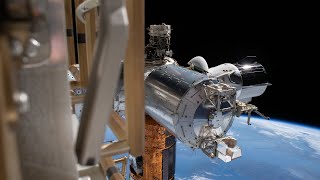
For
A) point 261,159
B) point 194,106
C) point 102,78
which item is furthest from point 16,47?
point 261,159

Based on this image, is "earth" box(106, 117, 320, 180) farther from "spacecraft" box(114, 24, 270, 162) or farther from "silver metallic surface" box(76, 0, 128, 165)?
"silver metallic surface" box(76, 0, 128, 165)

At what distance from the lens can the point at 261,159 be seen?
19.4m

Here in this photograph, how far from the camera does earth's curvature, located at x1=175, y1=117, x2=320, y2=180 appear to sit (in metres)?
17.2

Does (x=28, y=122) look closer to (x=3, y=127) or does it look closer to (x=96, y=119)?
(x=96, y=119)

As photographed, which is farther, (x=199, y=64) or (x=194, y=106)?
(x=199, y=64)

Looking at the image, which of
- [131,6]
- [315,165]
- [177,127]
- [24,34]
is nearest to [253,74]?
[177,127]

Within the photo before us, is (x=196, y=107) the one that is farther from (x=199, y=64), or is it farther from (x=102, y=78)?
(x=102, y=78)

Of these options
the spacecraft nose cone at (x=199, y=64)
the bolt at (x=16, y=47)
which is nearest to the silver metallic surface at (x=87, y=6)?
the bolt at (x=16, y=47)

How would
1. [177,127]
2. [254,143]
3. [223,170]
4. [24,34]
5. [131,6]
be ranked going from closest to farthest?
[24,34] → [131,6] → [177,127] → [223,170] → [254,143]

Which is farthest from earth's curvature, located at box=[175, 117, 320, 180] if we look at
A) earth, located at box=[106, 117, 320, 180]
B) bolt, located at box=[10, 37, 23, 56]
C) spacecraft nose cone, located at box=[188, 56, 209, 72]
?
bolt, located at box=[10, 37, 23, 56]

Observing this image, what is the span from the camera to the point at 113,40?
27.8 inches

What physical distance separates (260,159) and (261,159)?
13 centimetres

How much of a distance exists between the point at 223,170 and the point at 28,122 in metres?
19.5

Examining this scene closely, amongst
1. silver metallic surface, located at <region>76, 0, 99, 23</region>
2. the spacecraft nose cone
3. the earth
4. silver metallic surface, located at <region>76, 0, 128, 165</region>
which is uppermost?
silver metallic surface, located at <region>76, 0, 99, 23</region>
